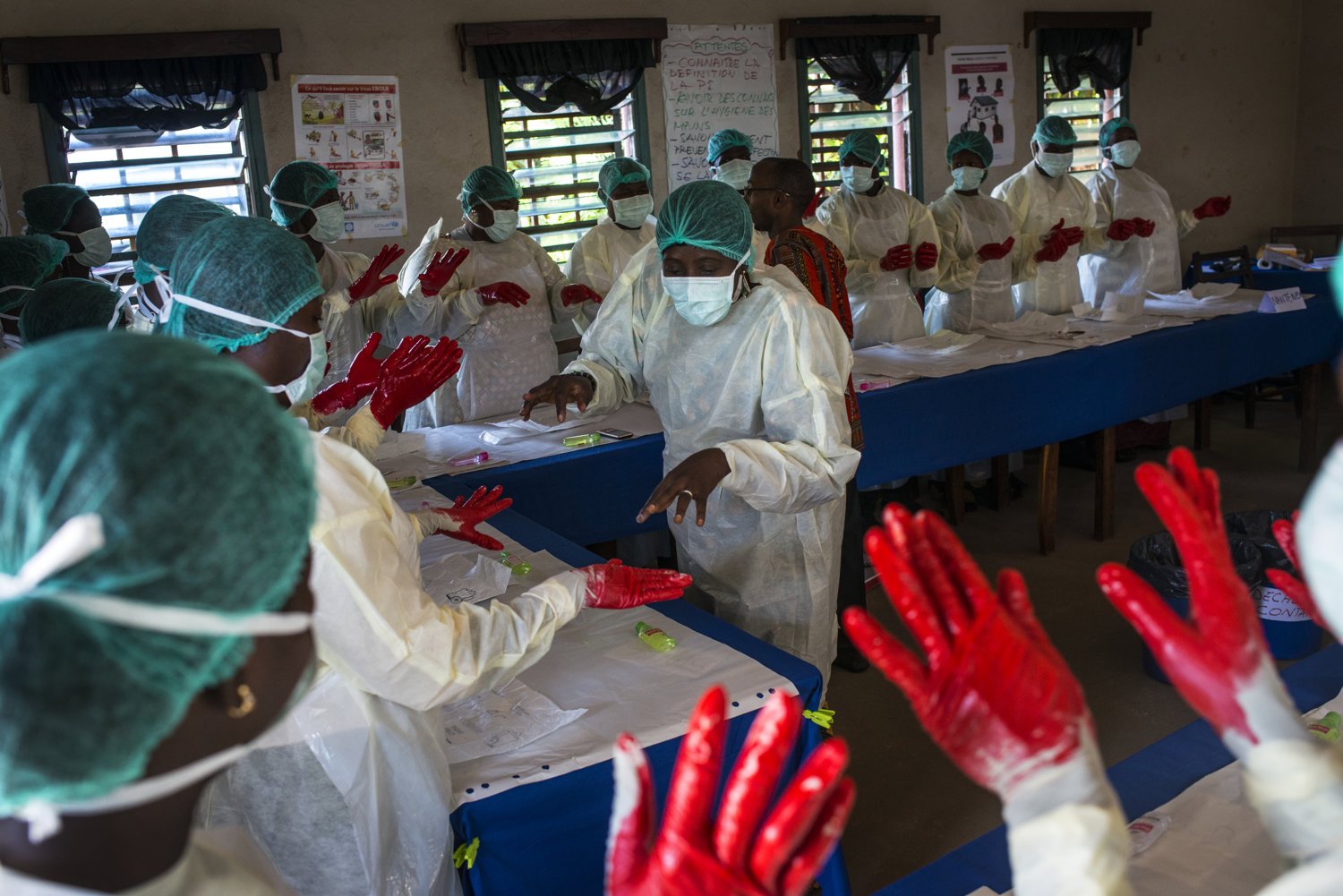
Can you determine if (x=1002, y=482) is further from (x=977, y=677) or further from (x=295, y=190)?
(x=977, y=677)

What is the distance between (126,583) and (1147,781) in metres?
1.45

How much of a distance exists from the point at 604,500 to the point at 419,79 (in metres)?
3.21

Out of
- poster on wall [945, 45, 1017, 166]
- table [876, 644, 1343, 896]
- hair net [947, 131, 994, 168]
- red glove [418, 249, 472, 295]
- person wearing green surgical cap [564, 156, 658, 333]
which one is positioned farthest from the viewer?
poster on wall [945, 45, 1017, 166]

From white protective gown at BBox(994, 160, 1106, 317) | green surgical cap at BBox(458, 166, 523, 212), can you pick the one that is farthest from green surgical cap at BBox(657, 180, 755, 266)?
white protective gown at BBox(994, 160, 1106, 317)

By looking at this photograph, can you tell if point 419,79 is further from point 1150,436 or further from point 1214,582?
point 1214,582

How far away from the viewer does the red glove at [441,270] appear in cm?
374

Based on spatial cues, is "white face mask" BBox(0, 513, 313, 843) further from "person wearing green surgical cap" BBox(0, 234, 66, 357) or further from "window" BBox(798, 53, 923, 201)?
"window" BBox(798, 53, 923, 201)

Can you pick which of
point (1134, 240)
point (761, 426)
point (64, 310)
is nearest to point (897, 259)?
point (1134, 240)

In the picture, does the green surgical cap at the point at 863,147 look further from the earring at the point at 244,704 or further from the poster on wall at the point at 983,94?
the earring at the point at 244,704

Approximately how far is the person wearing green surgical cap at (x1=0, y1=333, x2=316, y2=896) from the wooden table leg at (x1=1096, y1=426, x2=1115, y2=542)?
4381mm

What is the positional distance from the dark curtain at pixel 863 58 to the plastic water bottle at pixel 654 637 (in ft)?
17.4

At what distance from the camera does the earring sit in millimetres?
703

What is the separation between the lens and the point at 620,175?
205 inches

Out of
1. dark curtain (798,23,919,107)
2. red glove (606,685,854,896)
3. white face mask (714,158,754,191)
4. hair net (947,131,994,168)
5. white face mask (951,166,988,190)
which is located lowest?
red glove (606,685,854,896)
